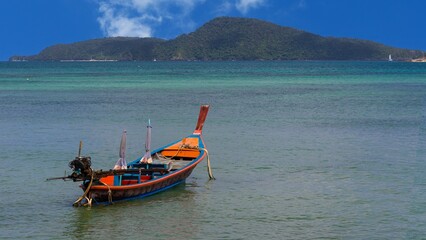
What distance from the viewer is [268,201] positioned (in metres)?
Result: 19.8

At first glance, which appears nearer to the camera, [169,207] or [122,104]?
[169,207]

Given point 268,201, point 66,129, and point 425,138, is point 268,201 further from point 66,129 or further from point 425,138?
Result: point 66,129

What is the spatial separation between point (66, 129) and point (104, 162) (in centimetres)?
981

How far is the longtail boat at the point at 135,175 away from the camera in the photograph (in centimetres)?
1838

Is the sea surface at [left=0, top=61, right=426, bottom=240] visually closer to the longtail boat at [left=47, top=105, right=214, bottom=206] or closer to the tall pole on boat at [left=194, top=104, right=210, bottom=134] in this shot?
the longtail boat at [left=47, top=105, right=214, bottom=206]

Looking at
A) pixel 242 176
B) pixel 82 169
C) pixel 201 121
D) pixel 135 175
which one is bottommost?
pixel 242 176

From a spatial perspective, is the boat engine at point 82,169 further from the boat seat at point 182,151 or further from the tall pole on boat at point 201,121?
the tall pole on boat at point 201,121

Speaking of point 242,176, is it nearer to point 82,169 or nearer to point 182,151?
point 182,151

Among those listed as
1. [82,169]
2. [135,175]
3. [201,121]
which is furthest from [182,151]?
[82,169]

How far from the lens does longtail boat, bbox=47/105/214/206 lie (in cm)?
1838

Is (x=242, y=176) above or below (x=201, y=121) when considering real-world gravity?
below

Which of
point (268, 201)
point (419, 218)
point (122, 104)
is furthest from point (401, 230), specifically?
point (122, 104)

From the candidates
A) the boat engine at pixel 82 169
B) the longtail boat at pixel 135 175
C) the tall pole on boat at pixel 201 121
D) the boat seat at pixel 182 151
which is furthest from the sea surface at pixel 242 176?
the tall pole on boat at pixel 201 121

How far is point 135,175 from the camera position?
2011cm
